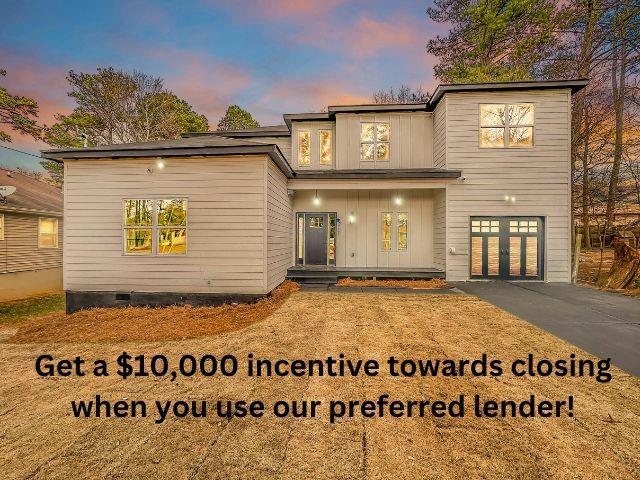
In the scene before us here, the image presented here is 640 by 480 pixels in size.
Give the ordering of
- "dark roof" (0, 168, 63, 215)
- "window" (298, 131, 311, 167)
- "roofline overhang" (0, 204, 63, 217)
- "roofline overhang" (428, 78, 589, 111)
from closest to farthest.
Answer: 1. "roofline overhang" (428, 78, 589, 111)
2. "window" (298, 131, 311, 167)
3. "roofline overhang" (0, 204, 63, 217)
4. "dark roof" (0, 168, 63, 215)

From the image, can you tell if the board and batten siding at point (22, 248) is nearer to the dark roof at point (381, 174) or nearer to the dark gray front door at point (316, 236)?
the dark gray front door at point (316, 236)

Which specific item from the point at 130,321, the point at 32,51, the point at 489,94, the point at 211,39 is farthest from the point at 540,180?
the point at 32,51

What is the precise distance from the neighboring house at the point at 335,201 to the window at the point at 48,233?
11.5 metres

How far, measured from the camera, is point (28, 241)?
14.4 m

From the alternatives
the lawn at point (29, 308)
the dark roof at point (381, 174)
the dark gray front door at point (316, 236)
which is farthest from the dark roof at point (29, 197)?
the dark roof at point (381, 174)

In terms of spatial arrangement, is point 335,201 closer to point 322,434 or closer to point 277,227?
point 277,227

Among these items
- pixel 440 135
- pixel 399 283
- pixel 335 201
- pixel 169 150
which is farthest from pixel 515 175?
pixel 169 150

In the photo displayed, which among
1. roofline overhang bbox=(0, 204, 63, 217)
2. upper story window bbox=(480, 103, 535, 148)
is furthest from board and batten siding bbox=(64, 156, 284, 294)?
roofline overhang bbox=(0, 204, 63, 217)

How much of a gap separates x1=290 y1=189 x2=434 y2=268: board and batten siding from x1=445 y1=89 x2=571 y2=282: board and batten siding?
4.86 feet

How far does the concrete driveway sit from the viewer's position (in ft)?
14.2

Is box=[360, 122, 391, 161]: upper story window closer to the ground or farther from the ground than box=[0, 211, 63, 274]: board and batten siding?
farther from the ground

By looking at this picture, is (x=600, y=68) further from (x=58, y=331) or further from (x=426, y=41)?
(x=58, y=331)

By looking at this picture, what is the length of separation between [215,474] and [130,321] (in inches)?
220

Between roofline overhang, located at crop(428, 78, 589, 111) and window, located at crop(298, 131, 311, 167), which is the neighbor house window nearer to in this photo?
window, located at crop(298, 131, 311, 167)
